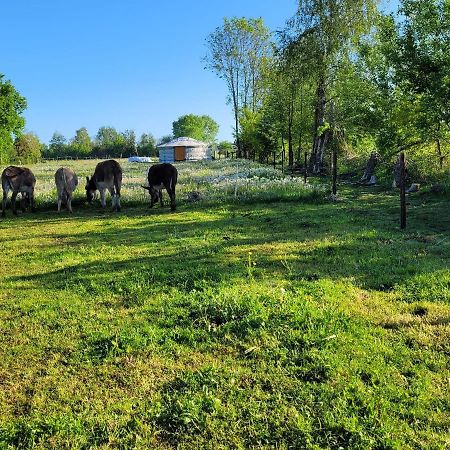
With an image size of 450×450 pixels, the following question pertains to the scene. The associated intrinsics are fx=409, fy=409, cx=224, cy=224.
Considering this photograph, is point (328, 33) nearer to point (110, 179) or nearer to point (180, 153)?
point (110, 179)

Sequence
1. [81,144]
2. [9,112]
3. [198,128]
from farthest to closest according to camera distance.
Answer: [81,144]
[198,128]
[9,112]

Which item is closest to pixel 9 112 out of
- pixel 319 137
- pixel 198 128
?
pixel 319 137

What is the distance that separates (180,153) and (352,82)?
48702 mm

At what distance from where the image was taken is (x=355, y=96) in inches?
1056

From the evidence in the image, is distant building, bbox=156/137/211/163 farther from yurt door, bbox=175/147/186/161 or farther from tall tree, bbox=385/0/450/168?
tall tree, bbox=385/0/450/168

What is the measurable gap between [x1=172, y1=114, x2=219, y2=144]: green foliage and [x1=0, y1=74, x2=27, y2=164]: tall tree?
7544cm

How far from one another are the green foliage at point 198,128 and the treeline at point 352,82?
232 feet

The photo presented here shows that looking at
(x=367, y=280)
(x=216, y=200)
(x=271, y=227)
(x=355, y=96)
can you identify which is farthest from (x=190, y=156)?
(x=367, y=280)

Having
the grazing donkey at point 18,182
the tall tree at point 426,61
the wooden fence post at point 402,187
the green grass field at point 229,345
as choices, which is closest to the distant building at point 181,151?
the grazing donkey at point 18,182

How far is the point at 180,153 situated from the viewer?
72812mm

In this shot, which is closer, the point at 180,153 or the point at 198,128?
the point at 180,153

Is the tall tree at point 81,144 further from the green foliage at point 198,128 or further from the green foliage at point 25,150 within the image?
the green foliage at point 25,150

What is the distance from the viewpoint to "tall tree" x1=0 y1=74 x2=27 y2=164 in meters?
46.2

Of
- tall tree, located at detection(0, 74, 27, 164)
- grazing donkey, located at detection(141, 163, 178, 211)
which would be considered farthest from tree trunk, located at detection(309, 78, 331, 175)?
tall tree, located at detection(0, 74, 27, 164)
